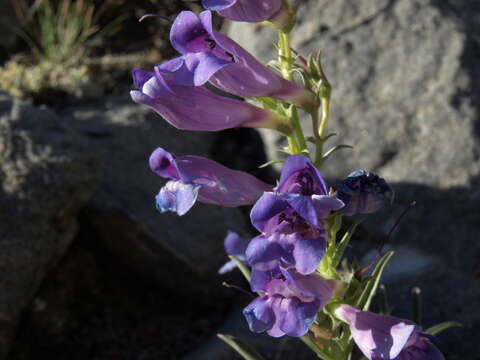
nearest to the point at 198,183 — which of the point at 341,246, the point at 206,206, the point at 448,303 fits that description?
the point at 341,246

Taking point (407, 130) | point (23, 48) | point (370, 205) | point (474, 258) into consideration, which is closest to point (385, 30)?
point (407, 130)

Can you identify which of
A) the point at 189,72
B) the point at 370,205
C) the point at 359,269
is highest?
the point at 189,72

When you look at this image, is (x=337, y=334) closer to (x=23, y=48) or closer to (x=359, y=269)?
(x=359, y=269)

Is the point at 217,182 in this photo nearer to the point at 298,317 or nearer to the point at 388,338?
the point at 298,317

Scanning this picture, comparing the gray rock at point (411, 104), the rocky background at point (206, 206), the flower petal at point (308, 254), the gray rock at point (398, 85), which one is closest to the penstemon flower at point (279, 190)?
the flower petal at point (308, 254)

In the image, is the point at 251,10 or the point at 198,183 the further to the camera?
the point at 198,183
